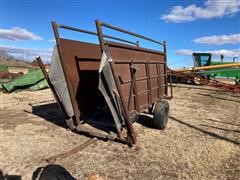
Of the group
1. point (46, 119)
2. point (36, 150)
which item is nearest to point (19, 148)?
point (36, 150)

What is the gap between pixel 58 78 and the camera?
5344 millimetres

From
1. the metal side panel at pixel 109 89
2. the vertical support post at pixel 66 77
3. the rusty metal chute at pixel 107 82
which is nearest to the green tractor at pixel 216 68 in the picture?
the rusty metal chute at pixel 107 82

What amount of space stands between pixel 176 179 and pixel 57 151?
7.65 feet

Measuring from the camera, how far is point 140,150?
16.3 feet

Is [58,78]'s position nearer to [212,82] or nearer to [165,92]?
[165,92]

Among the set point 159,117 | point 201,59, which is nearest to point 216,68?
point 201,59

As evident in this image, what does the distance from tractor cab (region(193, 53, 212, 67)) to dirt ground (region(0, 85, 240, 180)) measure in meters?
13.3

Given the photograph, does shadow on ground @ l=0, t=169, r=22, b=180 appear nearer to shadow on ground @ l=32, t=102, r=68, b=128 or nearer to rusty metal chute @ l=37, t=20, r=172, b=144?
rusty metal chute @ l=37, t=20, r=172, b=144

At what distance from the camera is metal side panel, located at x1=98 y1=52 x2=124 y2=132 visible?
4578 mm

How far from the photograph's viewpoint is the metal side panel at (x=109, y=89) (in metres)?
4.58

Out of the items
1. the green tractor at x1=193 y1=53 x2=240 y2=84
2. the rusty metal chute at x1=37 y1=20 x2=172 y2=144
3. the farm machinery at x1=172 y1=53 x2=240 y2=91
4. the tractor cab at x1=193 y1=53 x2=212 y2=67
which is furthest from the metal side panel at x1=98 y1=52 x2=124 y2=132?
the tractor cab at x1=193 y1=53 x2=212 y2=67

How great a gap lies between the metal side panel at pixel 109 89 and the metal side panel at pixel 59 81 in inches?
43.4

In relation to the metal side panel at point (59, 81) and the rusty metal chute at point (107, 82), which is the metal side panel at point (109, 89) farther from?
the metal side panel at point (59, 81)

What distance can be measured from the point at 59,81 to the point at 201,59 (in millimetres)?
17159
